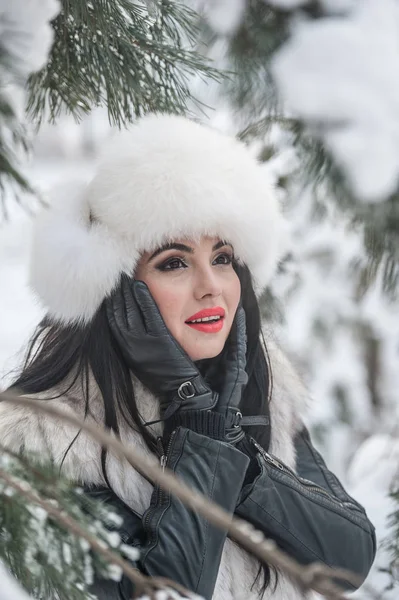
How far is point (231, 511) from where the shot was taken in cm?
158

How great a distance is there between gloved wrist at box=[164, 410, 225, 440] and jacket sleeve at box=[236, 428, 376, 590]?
14cm

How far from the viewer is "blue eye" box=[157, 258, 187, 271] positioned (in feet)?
5.48

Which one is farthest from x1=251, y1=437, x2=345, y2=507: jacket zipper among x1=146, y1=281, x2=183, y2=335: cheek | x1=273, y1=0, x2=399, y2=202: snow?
x1=273, y1=0, x2=399, y2=202: snow

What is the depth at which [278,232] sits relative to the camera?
189 centimetres

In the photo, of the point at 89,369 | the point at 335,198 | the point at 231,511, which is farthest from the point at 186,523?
the point at 335,198

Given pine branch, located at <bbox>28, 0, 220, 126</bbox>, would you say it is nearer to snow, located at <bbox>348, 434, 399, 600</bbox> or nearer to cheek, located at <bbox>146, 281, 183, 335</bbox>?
cheek, located at <bbox>146, 281, 183, 335</bbox>

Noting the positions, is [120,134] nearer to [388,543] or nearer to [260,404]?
[260,404]

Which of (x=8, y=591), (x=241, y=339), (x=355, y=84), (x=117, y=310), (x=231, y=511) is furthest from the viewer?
(x=241, y=339)

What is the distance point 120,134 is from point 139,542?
92 centimetres

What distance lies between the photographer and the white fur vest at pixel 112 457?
5.10ft

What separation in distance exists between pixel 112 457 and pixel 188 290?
417 millimetres

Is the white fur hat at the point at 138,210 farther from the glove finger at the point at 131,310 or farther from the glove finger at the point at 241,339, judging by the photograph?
the glove finger at the point at 241,339

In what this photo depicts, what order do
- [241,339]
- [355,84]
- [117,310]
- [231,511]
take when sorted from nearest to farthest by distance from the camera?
1. [355,84]
2. [231,511]
3. [117,310]
4. [241,339]

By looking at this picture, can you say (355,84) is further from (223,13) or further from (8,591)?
(8,591)
